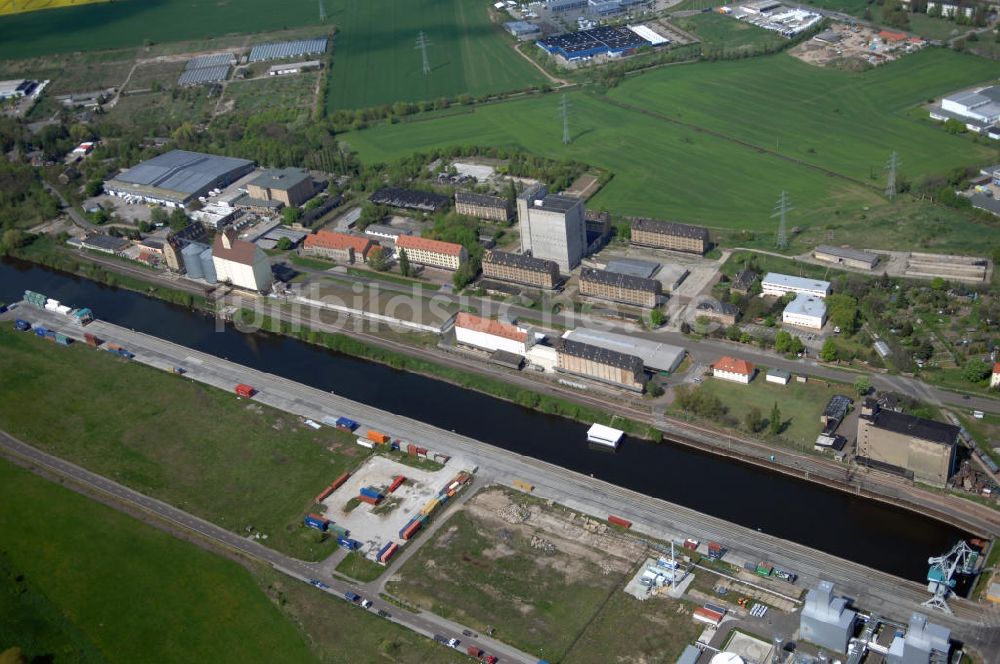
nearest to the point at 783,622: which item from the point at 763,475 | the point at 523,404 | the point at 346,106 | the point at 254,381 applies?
the point at 763,475

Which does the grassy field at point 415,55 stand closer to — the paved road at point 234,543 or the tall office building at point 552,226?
the tall office building at point 552,226

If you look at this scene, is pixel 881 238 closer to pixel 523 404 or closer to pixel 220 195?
pixel 523 404

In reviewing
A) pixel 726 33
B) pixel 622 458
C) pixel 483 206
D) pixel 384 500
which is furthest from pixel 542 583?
pixel 726 33

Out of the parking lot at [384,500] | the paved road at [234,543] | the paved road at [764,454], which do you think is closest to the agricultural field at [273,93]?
the paved road at [764,454]

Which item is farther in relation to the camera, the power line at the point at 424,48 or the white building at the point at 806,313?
the power line at the point at 424,48

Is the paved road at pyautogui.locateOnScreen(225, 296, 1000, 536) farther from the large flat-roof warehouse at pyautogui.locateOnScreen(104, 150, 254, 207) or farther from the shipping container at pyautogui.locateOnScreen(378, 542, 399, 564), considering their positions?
the large flat-roof warehouse at pyautogui.locateOnScreen(104, 150, 254, 207)

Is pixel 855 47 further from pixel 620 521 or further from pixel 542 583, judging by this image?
pixel 542 583
